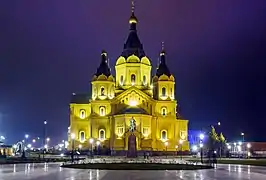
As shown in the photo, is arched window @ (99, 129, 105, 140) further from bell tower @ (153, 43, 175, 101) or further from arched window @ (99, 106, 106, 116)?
bell tower @ (153, 43, 175, 101)

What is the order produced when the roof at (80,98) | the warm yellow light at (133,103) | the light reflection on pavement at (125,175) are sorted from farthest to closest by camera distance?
1. the roof at (80,98)
2. the warm yellow light at (133,103)
3. the light reflection on pavement at (125,175)

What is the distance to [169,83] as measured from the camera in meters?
105

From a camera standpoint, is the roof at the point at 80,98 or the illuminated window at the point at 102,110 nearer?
the illuminated window at the point at 102,110

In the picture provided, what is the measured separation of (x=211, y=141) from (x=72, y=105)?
34402 mm

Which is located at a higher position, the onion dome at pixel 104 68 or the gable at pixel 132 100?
the onion dome at pixel 104 68

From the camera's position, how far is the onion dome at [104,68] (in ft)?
350

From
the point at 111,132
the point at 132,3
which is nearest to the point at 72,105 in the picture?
the point at 111,132

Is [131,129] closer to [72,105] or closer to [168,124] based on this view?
[168,124]

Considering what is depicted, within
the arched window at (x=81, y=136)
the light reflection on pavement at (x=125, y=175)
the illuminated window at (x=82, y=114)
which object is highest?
the illuminated window at (x=82, y=114)

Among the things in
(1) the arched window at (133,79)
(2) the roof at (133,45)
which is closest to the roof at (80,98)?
(1) the arched window at (133,79)

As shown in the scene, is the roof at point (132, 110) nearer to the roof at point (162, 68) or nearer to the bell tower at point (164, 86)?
the bell tower at point (164, 86)

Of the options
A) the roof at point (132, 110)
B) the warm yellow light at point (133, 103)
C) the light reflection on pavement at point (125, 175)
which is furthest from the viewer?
the warm yellow light at point (133, 103)

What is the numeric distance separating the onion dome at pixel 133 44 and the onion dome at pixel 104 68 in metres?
4.51

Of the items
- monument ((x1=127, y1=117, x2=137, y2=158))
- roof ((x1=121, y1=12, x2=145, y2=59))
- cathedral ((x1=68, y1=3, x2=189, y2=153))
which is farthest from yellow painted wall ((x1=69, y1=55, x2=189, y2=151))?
monument ((x1=127, y1=117, x2=137, y2=158))
